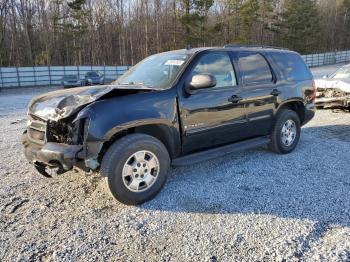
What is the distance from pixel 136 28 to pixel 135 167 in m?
41.7

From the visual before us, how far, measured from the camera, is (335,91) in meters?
9.09

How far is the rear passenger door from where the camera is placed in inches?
188

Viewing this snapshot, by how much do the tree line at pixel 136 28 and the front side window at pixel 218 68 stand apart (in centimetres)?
3324

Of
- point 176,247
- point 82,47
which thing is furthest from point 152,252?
point 82,47

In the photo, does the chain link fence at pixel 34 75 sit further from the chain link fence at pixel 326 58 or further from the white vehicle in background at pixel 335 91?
the chain link fence at pixel 326 58

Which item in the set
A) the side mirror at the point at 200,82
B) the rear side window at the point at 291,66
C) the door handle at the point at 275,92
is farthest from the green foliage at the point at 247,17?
the side mirror at the point at 200,82

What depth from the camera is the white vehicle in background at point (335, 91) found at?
29.0 ft

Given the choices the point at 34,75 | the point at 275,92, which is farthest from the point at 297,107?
the point at 34,75

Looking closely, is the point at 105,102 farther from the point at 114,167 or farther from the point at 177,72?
the point at 177,72

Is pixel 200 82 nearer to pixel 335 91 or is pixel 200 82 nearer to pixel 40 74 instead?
pixel 335 91

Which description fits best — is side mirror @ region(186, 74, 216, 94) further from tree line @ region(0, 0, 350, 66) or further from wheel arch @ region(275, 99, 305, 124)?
tree line @ region(0, 0, 350, 66)

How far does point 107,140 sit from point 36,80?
26095 mm

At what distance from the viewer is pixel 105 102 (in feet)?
11.4

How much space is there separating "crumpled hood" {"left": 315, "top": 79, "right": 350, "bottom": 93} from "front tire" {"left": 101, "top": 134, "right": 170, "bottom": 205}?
23.0 ft
